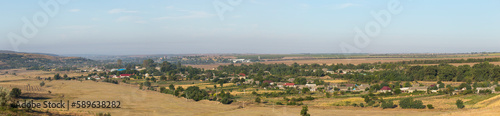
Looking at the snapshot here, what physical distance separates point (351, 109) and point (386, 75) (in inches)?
1490

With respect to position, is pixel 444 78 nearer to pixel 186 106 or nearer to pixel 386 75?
pixel 386 75

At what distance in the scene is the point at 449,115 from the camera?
28062mm

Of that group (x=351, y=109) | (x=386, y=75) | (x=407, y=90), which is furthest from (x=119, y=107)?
(x=386, y=75)

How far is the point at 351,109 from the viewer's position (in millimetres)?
36438

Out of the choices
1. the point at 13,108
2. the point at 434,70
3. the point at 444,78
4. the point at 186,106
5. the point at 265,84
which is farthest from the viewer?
the point at 434,70

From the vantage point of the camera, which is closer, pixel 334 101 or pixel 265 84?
pixel 334 101

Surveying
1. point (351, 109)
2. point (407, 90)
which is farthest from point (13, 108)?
point (407, 90)

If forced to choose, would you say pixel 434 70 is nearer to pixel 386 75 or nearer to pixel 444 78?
pixel 444 78

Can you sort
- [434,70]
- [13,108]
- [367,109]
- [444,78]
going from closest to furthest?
1. [13,108]
2. [367,109]
3. [444,78]
4. [434,70]

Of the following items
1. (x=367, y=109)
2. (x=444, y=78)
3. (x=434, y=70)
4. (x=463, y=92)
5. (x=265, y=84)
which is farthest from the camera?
(x=434, y=70)

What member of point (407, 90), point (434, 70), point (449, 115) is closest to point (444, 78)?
point (434, 70)

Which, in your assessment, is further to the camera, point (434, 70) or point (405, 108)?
point (434, 70)

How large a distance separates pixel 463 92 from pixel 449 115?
20.7m

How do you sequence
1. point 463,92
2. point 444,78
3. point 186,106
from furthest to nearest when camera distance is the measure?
point 444,78 < point 463,92 < point 186,106
